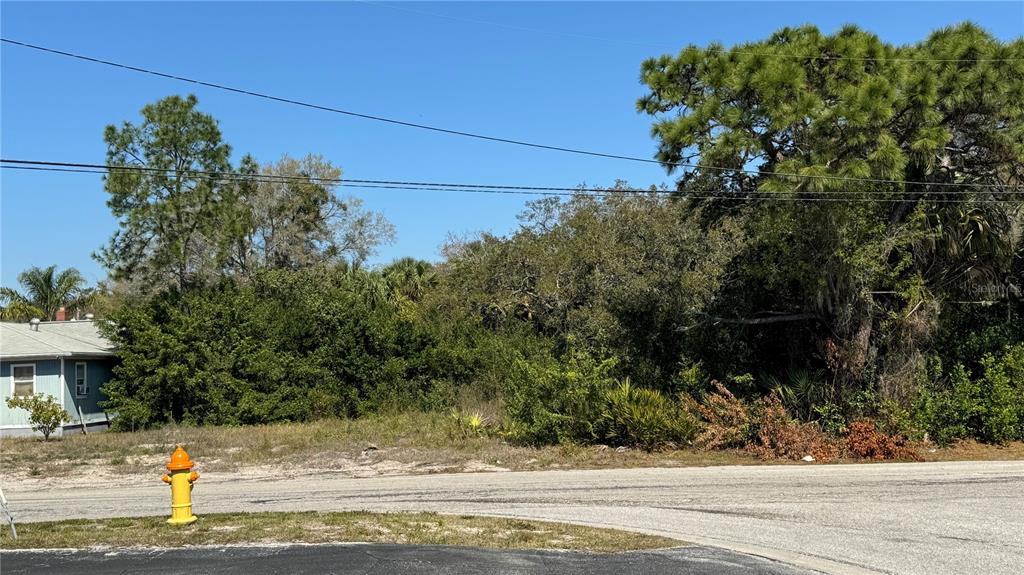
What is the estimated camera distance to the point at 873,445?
18.0 meters

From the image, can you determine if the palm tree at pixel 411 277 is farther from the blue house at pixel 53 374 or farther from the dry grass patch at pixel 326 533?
the dry grass patch at pixel 326 533

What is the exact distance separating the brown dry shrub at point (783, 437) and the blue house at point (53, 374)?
20.7 m

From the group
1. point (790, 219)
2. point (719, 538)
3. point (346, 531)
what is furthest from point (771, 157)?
point (346, 531)

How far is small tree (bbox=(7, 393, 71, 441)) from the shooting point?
2502 cm

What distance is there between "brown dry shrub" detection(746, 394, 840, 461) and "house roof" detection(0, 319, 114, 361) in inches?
815

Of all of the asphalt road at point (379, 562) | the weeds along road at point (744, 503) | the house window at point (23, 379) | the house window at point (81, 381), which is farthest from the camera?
the house window at point (81, 381)

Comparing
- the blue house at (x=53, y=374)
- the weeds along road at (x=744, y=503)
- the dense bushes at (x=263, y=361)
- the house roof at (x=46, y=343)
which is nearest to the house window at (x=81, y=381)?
the blue house at (x=53, y=374)

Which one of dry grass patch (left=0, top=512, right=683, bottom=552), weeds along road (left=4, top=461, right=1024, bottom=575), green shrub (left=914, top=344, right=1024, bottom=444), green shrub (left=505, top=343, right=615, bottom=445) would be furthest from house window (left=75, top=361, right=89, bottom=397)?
green shrub (left=914, top=344, right=1024, bottom=444)

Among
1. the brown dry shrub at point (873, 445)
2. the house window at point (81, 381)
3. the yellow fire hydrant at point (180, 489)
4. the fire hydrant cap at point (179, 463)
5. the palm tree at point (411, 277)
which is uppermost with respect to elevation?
the palm tree at point (411, 277)

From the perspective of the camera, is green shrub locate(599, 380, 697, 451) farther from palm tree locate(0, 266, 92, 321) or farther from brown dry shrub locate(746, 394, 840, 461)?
palm tree locate(0, 266, 92, 321)

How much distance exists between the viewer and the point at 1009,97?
18.1 m

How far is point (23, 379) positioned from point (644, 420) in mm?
19972

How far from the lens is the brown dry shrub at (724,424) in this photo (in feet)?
62.4

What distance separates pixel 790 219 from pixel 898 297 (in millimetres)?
3246
